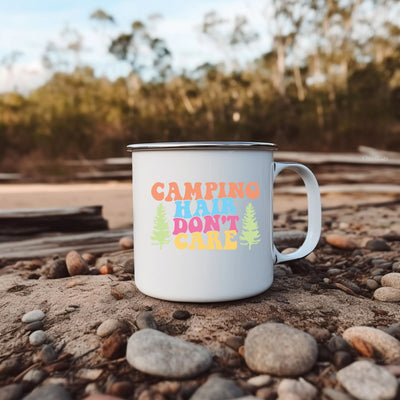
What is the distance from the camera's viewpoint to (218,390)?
124 centimetres

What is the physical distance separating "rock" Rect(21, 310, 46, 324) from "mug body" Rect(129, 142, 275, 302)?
442mm

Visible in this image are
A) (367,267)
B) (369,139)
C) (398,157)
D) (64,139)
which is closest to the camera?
(367,267)

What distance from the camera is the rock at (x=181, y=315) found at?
167 centimetres

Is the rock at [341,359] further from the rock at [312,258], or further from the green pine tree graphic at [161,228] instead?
the rock at [312,258]

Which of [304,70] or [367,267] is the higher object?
[304,70]

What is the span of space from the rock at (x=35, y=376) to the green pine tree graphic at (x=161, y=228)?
57cm

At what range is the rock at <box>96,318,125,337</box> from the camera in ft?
5.23

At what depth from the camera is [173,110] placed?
16.6 meters

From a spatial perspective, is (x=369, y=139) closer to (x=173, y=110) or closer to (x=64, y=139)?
(x=173, y=110)

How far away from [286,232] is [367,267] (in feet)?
1.92

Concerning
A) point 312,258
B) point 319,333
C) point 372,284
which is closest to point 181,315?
point 319,333

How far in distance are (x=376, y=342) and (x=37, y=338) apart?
1150 millimetres

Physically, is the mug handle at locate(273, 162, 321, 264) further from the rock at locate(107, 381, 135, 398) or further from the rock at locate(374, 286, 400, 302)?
the rock at locate(107, 381, 135, 398)

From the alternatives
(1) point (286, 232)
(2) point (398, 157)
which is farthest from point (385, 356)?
(2) point (398, 157)
